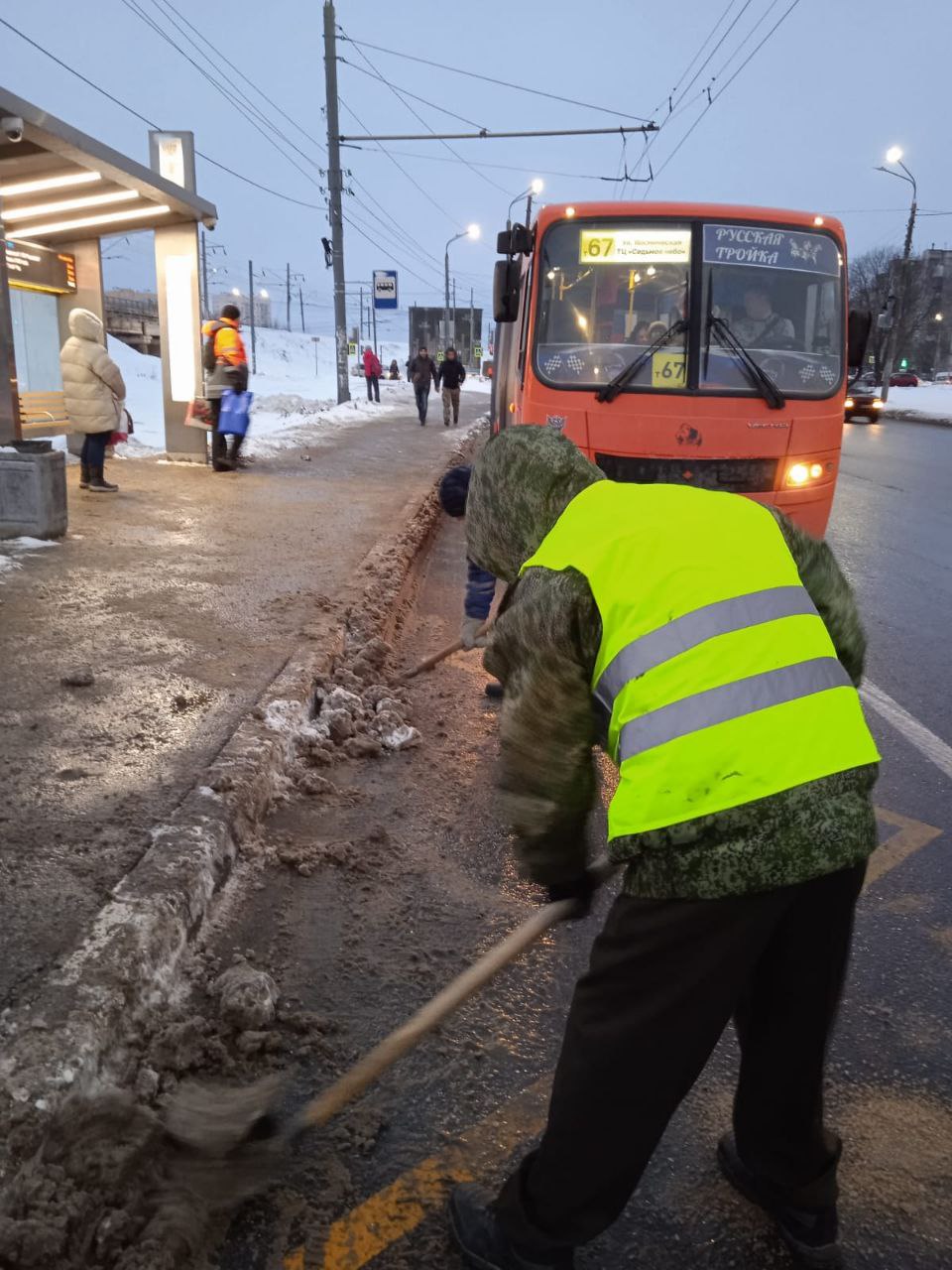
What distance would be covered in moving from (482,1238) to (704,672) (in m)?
1.23

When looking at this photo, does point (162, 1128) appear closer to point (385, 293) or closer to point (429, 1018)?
point (429, 1018)

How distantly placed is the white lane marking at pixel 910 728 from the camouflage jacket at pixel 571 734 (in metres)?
2.82

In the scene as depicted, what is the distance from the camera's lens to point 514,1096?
2334mm

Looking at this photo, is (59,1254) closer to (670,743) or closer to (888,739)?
(670,743)

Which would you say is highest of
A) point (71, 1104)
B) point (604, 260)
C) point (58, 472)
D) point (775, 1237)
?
point (604, 260)

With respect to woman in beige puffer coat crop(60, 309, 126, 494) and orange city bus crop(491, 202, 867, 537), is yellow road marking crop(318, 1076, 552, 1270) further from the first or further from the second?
woman in beige puffer coat crop(60, 309, 126, 494)

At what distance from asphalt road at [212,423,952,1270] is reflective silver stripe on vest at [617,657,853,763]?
1148mm

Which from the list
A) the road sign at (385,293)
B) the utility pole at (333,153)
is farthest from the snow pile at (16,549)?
the road sign at (385,293)

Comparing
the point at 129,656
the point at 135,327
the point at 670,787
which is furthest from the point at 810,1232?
the point at 135,327

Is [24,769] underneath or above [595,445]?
underneath

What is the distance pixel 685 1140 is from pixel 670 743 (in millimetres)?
1222

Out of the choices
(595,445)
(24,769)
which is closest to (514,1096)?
(24,769)

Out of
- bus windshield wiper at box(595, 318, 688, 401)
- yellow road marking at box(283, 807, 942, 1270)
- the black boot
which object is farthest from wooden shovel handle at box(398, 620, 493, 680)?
the black boot

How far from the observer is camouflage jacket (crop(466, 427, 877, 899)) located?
5.05 ft
